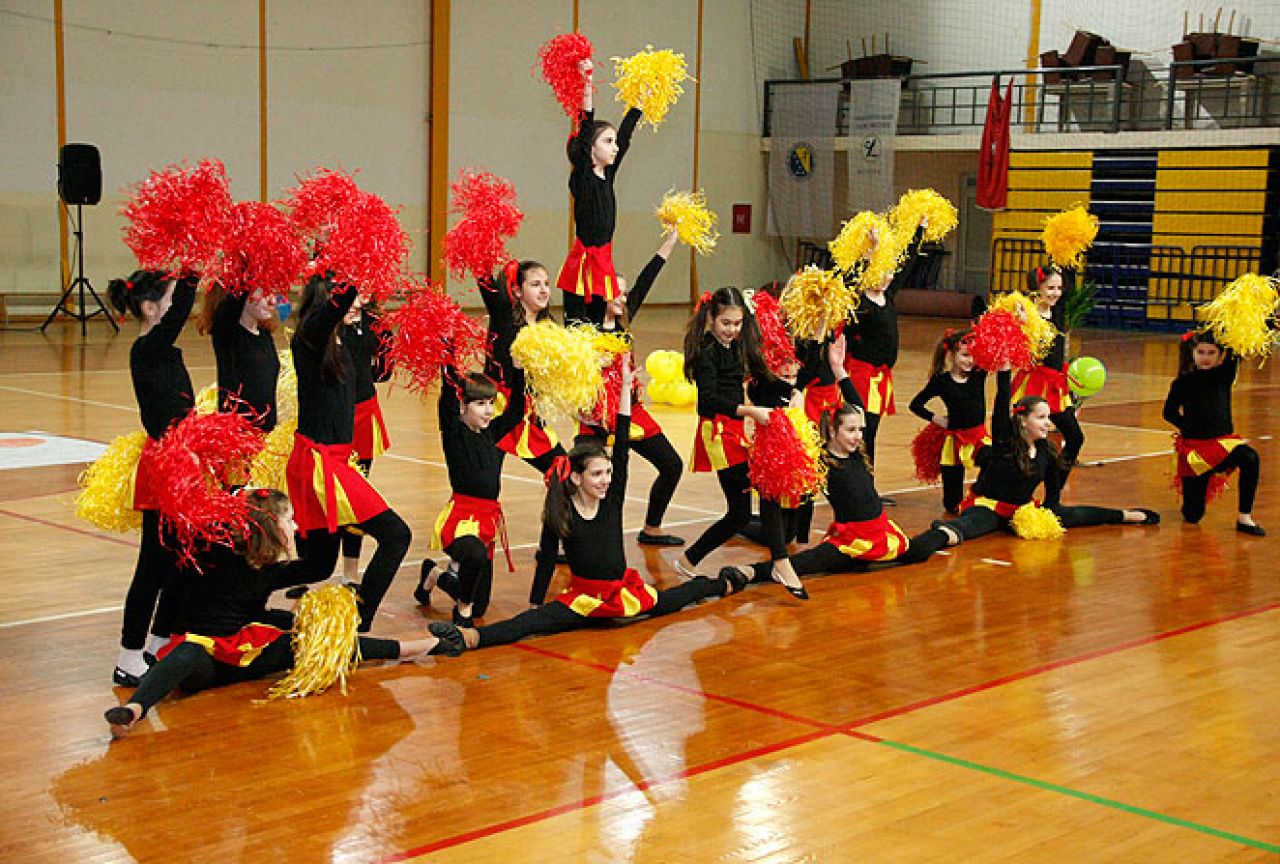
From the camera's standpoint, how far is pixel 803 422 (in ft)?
19.2

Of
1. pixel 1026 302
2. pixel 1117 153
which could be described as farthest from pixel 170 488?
pixel 1117 153

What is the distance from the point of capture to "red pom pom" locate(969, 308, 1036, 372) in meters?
7.30

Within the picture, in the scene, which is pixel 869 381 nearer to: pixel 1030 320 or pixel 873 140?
pixel 1030 320

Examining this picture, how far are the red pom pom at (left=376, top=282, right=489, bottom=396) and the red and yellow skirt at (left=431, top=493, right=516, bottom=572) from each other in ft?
1.62

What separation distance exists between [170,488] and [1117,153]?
1986cm

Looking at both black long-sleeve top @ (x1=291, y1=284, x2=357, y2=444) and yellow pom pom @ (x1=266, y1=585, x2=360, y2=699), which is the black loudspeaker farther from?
yellow pom pom @ (x1=266, y1=585, x2=360, y2=699)

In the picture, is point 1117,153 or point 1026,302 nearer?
point 1026,302

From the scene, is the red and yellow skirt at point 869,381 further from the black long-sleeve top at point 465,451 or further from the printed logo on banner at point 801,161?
the printed logo on banner at point 801,161

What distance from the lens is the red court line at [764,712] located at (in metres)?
3.29

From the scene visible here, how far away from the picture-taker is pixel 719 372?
6.09m

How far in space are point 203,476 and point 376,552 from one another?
0.67m

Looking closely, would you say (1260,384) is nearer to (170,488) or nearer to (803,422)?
(803,422)

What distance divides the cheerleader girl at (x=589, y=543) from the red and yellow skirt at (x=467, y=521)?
0.24 meters

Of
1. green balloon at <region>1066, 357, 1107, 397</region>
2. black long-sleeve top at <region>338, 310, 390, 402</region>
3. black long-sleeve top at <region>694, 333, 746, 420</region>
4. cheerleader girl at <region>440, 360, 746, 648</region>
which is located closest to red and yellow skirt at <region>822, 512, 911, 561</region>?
black long-sleeve top at <region>694, 333, 746, 420</region>
